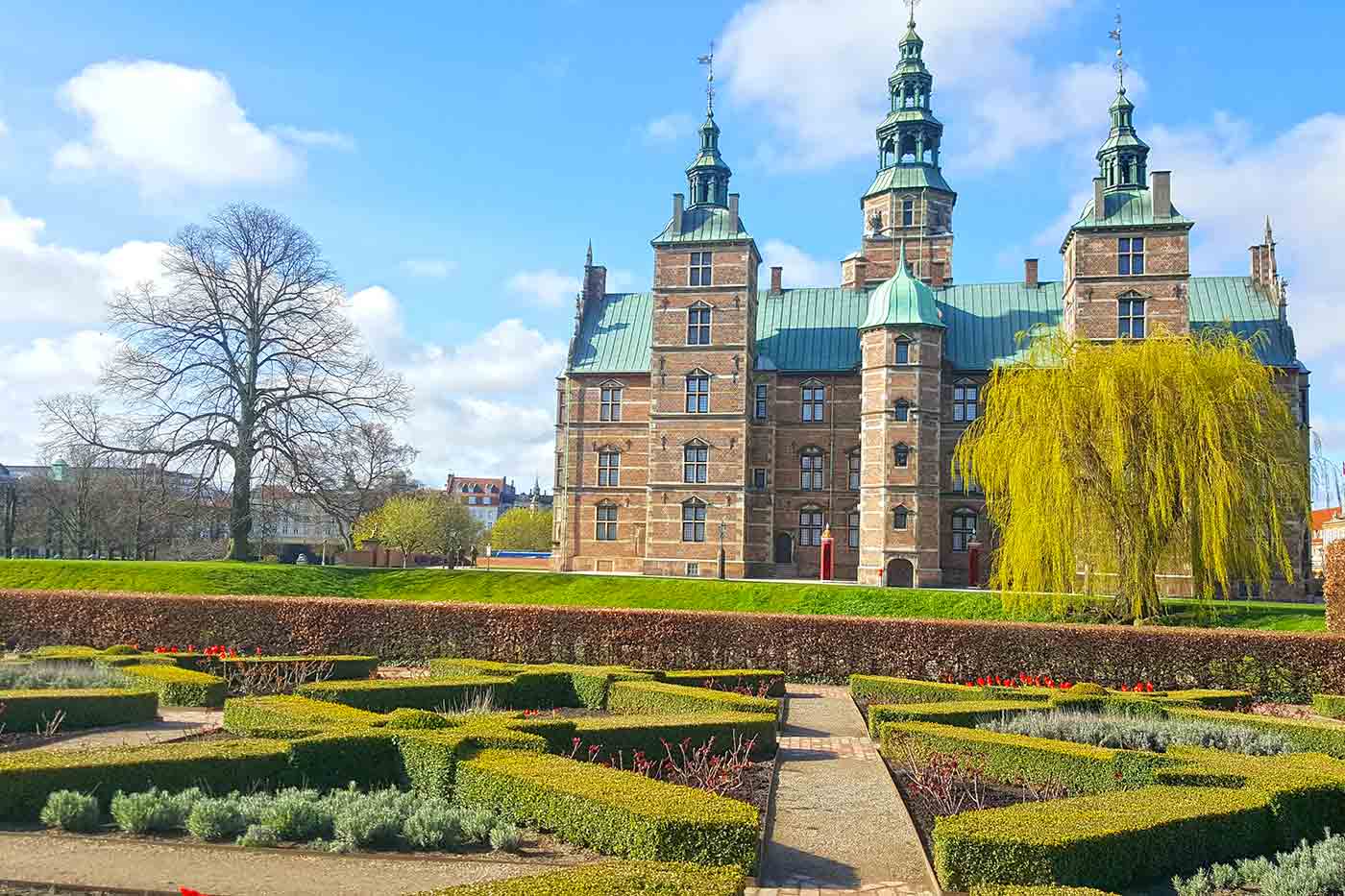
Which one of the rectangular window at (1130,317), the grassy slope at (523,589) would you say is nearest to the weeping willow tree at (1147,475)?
the grassy slope at (523,589)

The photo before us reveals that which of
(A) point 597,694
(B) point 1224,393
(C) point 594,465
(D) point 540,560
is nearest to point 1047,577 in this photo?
(B) point 1224,393

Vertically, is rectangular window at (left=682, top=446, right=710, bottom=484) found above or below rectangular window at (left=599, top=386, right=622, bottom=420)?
below

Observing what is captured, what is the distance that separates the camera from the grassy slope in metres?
29.9

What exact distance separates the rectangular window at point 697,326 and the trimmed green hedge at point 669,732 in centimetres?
3155

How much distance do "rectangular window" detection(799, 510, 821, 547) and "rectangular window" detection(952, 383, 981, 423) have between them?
7.37 m

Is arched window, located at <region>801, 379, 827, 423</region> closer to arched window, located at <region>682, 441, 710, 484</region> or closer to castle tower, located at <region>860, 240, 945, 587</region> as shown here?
castle tower, located at <region>860, 240, 945, 587</region>

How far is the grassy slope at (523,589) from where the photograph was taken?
29.9 metres

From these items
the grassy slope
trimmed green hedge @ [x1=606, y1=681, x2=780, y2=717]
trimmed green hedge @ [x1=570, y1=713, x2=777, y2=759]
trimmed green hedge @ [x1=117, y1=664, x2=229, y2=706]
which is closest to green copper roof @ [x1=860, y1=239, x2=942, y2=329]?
the grassy slope

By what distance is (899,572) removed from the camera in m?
40.8

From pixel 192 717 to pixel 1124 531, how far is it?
800 inches

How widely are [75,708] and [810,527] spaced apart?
35.4 meters

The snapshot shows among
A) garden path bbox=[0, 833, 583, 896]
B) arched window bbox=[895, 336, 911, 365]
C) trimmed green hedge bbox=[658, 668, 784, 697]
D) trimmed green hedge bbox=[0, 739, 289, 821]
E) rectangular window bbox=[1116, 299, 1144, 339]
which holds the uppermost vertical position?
rectangular window bbox=[1116, 299, 1144, 339]

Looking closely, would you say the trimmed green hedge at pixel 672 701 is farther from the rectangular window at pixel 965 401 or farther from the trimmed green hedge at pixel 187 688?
the rectangular window at pixel 965 401

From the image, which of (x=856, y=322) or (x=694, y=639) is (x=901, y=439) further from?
(x=694, y=639)
